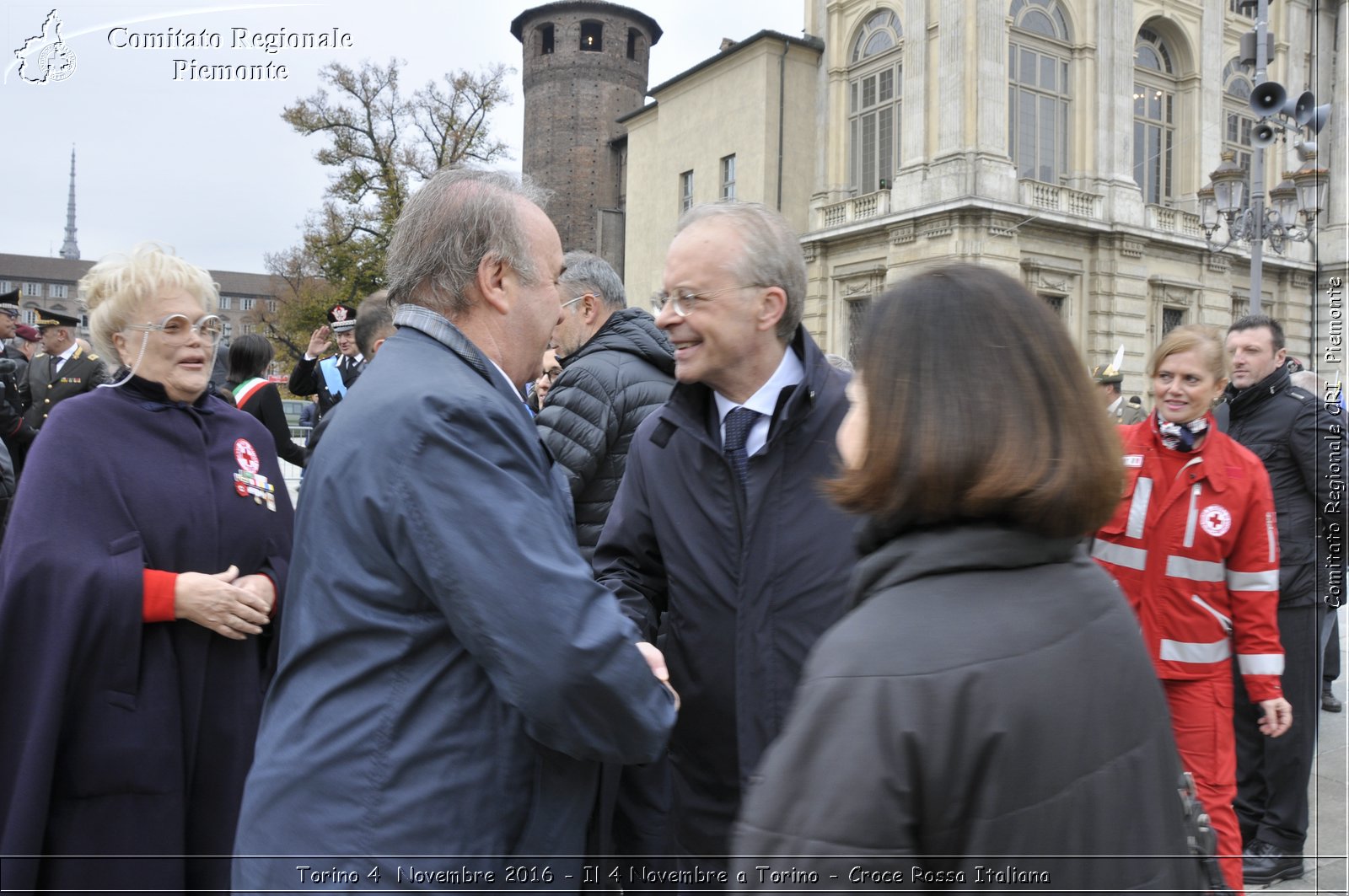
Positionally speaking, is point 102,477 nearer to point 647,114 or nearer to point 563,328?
point 563,328

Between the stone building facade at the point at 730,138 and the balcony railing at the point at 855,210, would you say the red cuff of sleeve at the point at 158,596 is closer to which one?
the balcony railing at the point at 855,210

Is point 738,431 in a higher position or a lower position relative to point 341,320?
lower

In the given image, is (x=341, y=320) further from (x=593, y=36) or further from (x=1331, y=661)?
(x=593, y=36)

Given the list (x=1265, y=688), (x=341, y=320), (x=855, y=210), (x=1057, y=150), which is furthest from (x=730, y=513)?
(x=1057, y=150)

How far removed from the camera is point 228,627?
8.57 feet

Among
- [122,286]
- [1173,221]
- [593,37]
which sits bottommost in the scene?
[122,286]

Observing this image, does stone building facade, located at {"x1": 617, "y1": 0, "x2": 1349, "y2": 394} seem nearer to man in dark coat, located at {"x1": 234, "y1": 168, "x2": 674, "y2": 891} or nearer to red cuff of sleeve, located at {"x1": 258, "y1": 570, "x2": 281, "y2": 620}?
red cuff of sleeve, located at {"x1": 258, "y1": 570, "x2": 281, "y2": 620}

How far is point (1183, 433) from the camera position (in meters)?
3.64

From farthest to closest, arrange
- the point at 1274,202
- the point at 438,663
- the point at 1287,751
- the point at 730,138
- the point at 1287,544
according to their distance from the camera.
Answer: the point at 730,138, the point at 1274,202, the point at 1287,544, the point at 1287,751, the point at 438,663

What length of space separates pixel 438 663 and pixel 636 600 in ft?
2.87

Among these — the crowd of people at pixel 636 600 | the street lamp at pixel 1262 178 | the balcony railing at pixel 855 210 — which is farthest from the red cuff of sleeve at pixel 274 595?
the balcony railing at pixel 855 210

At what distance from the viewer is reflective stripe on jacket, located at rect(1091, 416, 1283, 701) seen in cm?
356

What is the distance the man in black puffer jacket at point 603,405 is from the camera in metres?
3.38

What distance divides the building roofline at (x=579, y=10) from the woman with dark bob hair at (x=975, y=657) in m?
43.0
